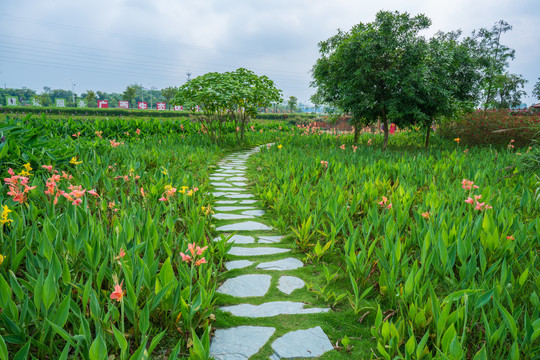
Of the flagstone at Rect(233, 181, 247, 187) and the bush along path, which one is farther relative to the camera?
the flagstone at Rect(233, 181, 247, 187)

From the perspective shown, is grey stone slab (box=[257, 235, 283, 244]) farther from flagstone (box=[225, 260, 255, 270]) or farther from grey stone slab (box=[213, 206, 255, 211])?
grey stone slab (box=[213, 206, 255, 211])

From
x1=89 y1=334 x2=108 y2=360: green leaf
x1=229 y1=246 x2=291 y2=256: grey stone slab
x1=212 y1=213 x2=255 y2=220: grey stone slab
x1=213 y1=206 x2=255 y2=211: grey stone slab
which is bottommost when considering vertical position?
x1=229 y1=246 x2=291 y2=256: grey stone slab

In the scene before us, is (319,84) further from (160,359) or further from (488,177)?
(160,359)

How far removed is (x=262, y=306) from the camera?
75.7 inches

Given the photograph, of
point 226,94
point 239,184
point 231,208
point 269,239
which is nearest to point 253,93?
point 226,94

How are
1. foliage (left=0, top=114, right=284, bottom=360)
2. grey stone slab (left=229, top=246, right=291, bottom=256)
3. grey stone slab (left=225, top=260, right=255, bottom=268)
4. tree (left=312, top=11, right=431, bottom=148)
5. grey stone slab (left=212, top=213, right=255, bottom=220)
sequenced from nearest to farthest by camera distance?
foliage (left=0, top=114, right=284, bottom=360)
grey stone slab (left=225, top=260, right=255, bottom=268)
grey stone slab (left=229, top=246, right=291, bottom=256)
grey stone slab (left=212, top=213, right=255, bottom=220)
tree (left=312, top=11, right=431, bottom=148)

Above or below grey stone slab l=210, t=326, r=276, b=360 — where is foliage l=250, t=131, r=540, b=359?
above

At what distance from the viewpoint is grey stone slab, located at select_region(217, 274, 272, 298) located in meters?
2.07

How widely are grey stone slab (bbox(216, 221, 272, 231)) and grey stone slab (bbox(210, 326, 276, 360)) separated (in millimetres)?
1513

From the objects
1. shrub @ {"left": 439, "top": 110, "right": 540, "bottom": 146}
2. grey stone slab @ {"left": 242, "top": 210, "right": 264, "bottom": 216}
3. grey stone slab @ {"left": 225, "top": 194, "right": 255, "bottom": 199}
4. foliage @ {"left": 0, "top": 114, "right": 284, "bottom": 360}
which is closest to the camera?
foliage @ {"left": 0, "top": 114, "right": 284, "bottom": 360}

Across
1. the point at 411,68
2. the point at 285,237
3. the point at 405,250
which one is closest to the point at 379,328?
the point at 405,250

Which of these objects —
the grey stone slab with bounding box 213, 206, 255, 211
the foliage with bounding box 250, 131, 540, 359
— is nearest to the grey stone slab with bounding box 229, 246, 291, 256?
the foliage with bounding box 250, 131, 540, 359

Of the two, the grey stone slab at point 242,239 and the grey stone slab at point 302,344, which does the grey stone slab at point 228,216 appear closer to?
the grey stone slab at point 242,239

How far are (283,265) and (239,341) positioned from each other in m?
0.93
